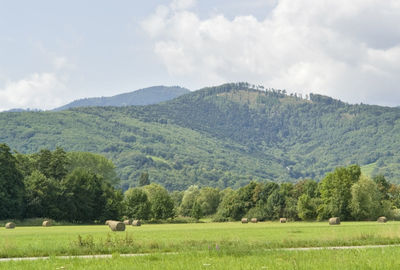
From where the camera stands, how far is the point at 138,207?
340 ft

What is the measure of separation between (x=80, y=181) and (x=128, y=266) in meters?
75.8

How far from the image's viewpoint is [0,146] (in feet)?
259

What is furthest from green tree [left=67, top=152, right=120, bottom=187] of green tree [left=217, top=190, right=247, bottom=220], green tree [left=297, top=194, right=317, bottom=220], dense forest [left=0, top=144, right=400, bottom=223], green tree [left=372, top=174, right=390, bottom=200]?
green tree [left=372, top=174, right=390, bottom=200]

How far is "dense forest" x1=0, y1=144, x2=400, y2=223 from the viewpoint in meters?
82.0

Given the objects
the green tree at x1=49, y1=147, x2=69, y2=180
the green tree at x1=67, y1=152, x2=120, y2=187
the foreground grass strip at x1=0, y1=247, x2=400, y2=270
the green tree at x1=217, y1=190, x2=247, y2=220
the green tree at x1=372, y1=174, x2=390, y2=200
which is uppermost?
the green tree at x1=67, y1=152, x2=120, y2=187

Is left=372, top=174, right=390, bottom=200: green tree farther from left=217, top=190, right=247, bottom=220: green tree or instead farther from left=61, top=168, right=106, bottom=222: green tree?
left=61, top=168, right=106, bottom=222: green tree

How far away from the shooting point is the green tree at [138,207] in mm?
102688

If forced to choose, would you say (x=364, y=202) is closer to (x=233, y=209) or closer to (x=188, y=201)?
(x=233, y=209)

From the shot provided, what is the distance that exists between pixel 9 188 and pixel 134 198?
30.6 meters

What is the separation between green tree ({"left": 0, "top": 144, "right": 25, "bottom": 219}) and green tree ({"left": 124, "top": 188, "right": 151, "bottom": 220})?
2667cm

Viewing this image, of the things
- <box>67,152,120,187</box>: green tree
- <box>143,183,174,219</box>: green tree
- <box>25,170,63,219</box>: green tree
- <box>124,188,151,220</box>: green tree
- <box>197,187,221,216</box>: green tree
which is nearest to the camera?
<box>25,170,63,219</box>: green tree

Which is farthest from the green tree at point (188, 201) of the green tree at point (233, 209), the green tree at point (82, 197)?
the green tree at point (82, 197)

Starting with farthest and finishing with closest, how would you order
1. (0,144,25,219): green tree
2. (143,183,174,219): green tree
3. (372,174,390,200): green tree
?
1. (372,174,390,200): green tree
2. (143,183,174,219): green tree
3. (0,144,25,219): green tree

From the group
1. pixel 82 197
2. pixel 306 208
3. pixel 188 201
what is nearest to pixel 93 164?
pixel 188 201
